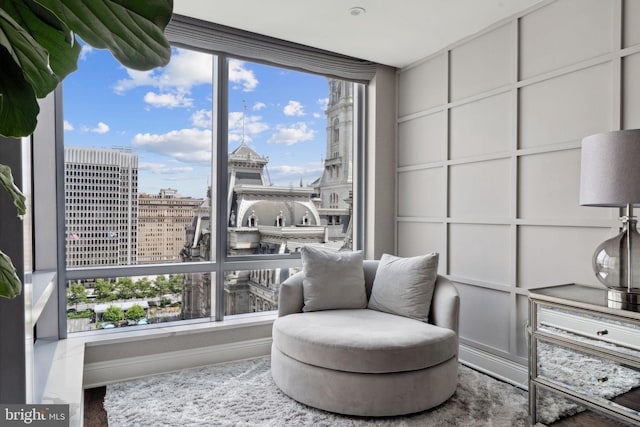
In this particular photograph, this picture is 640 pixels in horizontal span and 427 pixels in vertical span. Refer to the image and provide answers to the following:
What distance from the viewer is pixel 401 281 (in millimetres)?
2727

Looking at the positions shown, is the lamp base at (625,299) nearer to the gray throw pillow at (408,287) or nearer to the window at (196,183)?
the gray throw pillow at (408,287)

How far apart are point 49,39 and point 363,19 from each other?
2.68 m

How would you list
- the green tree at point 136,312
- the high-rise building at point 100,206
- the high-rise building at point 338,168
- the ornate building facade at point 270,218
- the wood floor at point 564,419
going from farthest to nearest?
the high-rise building at point 338,168 → the ornate building facade at point 270,218 → the green tree at point 136,312 → the high-rise building at point 100,206 → the wood floor at point 564,419

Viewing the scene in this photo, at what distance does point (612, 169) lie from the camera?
1.80 m

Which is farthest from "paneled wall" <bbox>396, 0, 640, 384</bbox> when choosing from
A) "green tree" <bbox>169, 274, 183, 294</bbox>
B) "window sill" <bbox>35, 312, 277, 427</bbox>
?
"green tree" <bbox>169, 274, 183, 294</bbox>

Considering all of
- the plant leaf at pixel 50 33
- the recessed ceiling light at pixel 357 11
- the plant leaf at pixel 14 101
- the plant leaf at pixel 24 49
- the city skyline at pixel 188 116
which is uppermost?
Answer: the recessed ceiling light at pixel 357 11

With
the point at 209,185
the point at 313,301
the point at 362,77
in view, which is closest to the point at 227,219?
the point at 209,185

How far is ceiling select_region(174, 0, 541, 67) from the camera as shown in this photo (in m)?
2.60

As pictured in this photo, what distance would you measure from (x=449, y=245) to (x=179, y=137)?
2223 mm

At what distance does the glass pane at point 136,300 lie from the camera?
2.77 m

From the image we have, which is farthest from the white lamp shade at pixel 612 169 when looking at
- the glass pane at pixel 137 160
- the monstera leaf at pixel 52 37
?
the glass pane at pixel 137 160

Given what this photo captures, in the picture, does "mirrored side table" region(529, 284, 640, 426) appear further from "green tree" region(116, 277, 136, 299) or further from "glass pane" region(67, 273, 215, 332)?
"green tree" region(116, 277, 136, 299)

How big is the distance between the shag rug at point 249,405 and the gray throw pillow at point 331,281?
24.0 inches

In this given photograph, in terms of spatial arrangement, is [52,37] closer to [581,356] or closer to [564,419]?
[581,356]
